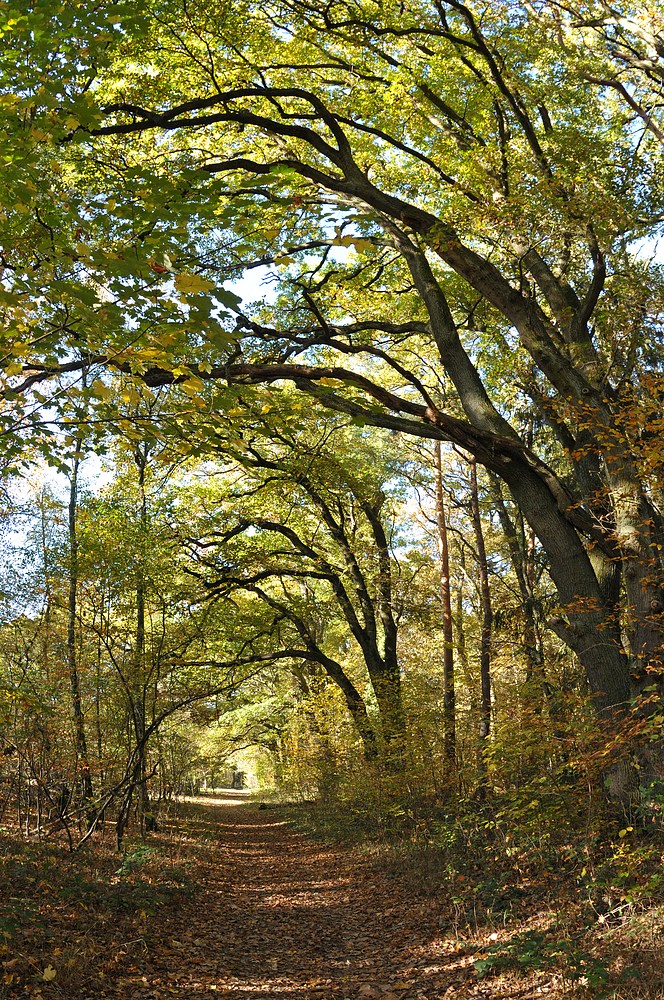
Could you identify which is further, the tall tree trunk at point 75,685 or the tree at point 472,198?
the tall tree trunk at point 75,685

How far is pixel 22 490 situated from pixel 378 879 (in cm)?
1514

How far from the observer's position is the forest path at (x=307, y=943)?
524 cm

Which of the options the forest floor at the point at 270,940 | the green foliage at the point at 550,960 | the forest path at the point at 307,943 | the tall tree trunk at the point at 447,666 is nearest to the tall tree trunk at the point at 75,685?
the forest floor at the point at 270,940

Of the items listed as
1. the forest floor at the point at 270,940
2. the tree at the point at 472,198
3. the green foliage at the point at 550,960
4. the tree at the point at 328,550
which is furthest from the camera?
the tree at the point at 328,550

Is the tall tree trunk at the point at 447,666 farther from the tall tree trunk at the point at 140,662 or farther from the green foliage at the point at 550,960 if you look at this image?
the green foliage at the point at 550,960

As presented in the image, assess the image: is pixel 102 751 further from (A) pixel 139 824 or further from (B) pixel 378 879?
(B) pixel 378 879

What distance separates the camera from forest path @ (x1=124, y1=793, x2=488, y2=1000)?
524 cm

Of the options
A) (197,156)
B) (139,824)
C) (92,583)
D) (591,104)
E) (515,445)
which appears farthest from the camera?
(139,824)

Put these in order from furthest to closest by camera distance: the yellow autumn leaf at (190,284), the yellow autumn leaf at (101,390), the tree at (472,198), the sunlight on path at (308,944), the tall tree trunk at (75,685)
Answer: the tall tree trunk at (75,685) → the tree at (472,198) → the sunlight on path at (308,944) → the yellow autumn leaf at (101,390) → the yellow autumn leaf at (190,284)

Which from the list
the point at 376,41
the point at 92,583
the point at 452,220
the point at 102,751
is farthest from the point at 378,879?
the point at 376,41

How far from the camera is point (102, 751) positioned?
37.6 ft

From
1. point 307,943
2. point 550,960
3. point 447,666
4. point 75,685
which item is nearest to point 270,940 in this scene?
point 307,943

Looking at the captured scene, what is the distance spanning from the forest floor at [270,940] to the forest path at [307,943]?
0.8 inches

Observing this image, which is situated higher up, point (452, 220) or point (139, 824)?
point (452, 220)
